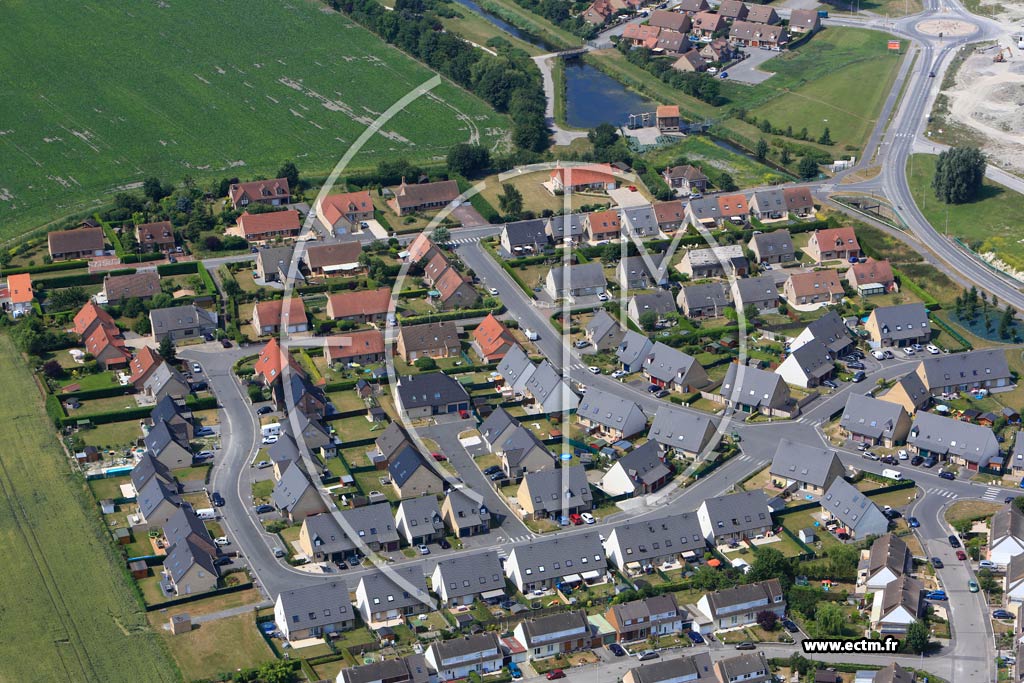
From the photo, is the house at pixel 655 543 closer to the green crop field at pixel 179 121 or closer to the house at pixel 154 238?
the house at pixel 154 238

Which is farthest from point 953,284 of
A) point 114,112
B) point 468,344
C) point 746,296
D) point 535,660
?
point 114,112

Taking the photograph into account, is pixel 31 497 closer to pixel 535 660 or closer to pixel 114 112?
pixel 535 660

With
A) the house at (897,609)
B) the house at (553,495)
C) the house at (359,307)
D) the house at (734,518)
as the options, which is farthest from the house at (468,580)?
the house at (359,307)

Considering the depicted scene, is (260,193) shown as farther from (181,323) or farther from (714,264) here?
(714,264)

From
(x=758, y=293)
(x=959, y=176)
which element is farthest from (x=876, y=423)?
(x=959, y=176)

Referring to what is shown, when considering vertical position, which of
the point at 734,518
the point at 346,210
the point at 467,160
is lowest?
the point at 734,518

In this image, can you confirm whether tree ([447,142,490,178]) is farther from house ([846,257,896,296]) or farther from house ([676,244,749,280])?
house ([846,257,896,296])
